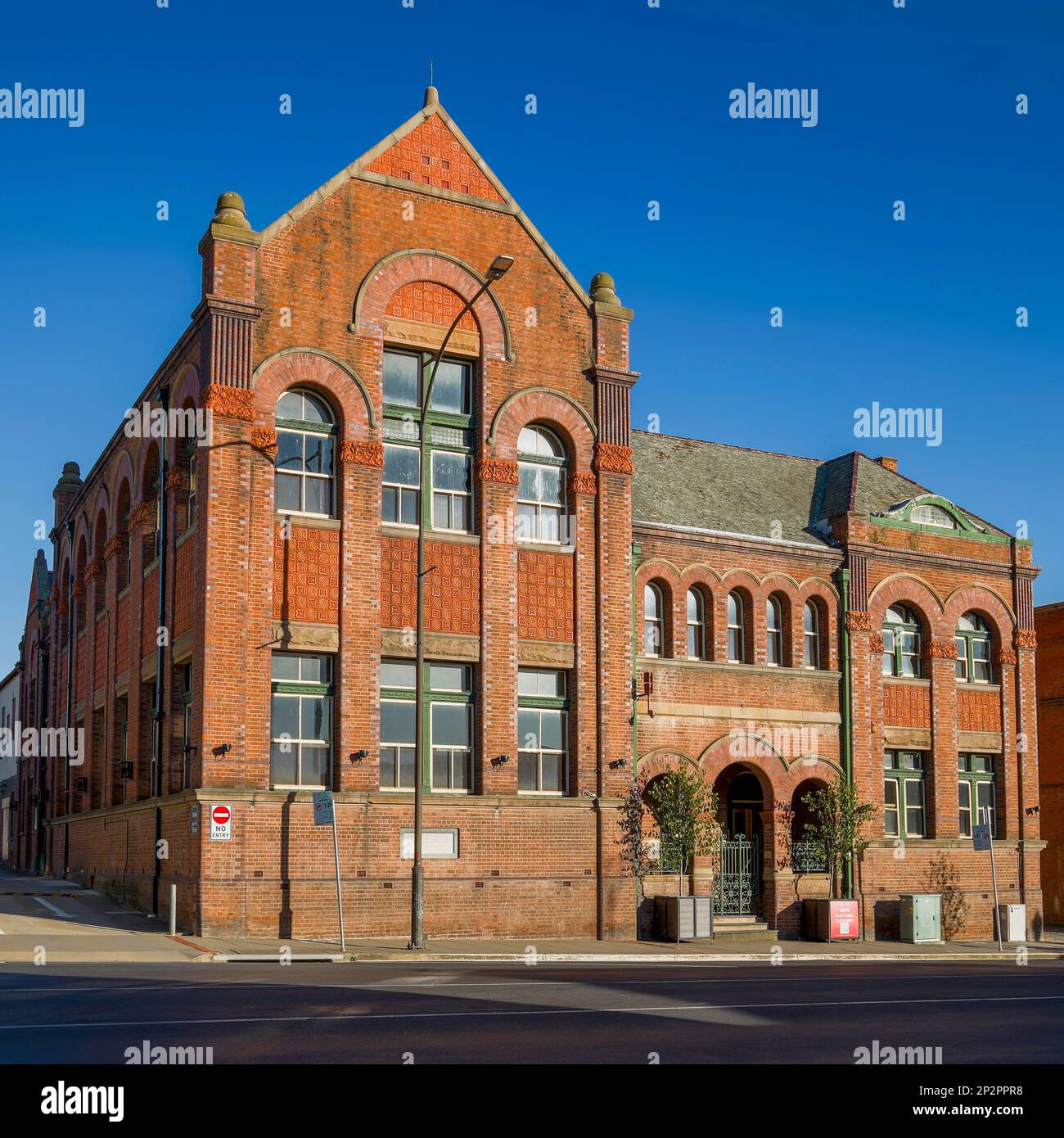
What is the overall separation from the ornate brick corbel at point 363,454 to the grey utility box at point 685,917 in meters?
11.2

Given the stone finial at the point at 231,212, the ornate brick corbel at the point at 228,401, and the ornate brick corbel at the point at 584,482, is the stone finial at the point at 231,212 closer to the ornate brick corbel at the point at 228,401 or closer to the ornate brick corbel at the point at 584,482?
the ornate brick corbel at the point at 228,401

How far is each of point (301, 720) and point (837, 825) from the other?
14.0 metres

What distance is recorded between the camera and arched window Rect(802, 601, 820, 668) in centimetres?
3581

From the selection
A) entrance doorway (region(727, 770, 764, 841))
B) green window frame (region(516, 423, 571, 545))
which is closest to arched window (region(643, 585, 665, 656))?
green window frame (region(516, 423, 571, 545))

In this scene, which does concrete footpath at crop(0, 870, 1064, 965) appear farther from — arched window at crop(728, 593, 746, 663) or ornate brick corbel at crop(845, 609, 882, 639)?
ornate brick corbel at crop(845, 609, 882, 639)

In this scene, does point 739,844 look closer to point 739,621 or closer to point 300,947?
point 739,621

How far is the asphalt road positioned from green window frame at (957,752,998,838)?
16.7 meters

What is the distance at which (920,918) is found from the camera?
113 ft

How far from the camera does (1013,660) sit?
128 ft

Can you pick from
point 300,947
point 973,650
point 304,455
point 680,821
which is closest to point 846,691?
point 973,650

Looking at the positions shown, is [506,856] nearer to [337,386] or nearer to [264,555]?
[264,555]

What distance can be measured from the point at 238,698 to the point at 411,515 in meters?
5.37
